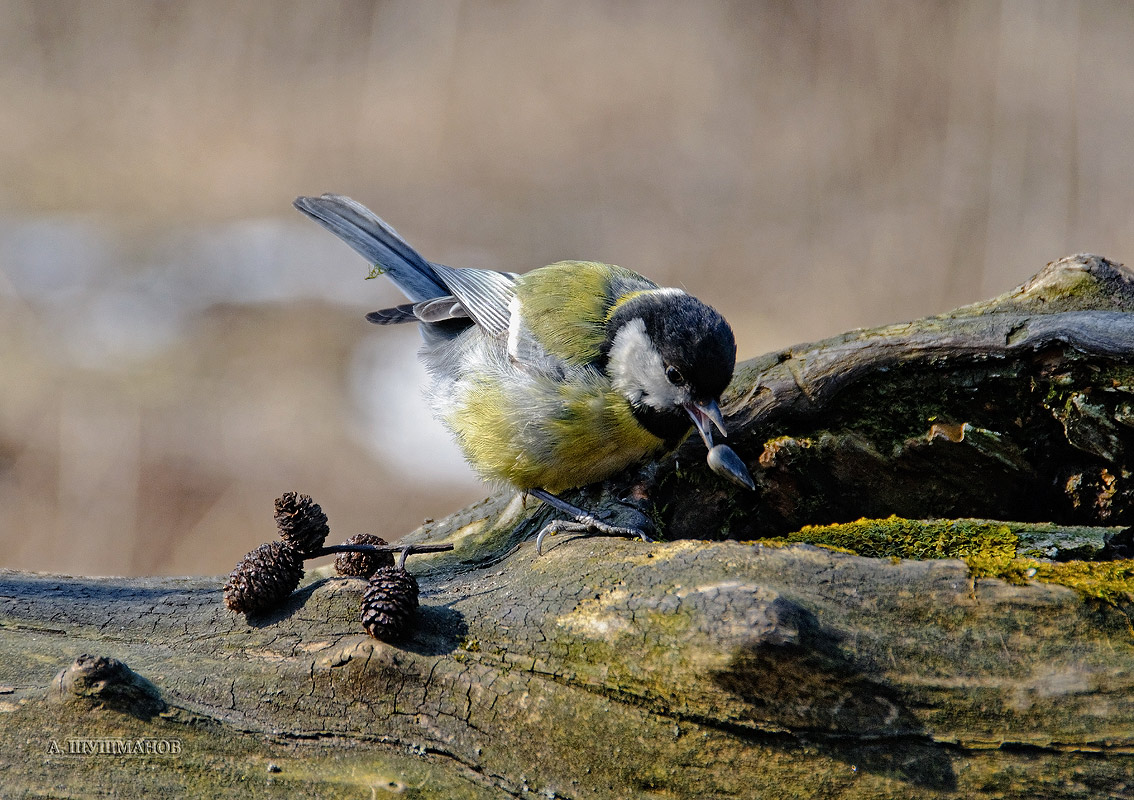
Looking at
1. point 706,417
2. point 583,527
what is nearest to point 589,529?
point 583,527

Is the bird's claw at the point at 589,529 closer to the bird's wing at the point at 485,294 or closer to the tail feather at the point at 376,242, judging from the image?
the bird's wing at the point at 485,294

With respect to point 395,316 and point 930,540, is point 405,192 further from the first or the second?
point 930,540

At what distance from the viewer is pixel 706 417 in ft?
7.93

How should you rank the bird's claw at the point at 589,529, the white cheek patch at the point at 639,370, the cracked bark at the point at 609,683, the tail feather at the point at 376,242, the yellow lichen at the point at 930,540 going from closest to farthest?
the cracked bark at the point at 609,683, the yellow lichen at the point at 930,540, the bird's claw at the point at 589,529, the white cheek patch at the point at 639,370, the tail feather at the point at 376,242

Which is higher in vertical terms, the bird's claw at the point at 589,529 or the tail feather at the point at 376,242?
the tail feather at the point at 376,242

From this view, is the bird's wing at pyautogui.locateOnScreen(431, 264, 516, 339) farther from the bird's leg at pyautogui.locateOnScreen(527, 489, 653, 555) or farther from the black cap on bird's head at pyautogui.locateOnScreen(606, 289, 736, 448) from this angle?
the bird's leg at pyautogui.locateOnScreen(527, 489, 653, 555)

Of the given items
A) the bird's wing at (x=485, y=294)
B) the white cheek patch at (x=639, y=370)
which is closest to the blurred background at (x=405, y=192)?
the bird's wing at (x=485, y=294)

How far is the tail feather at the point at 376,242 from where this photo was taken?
3.38 meters

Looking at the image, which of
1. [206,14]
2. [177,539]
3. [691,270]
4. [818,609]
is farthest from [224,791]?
[206,14]

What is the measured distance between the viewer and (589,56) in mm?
8859

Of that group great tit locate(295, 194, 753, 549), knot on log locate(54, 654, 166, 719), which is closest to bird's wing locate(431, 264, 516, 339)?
great tit locate(295, 194, 753, 549)

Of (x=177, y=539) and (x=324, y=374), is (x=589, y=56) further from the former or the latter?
(x=177, y=539)

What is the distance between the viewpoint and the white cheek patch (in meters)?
2.50

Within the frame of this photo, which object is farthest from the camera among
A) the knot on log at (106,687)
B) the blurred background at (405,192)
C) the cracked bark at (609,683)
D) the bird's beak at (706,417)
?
the blurred background at (405,192)
